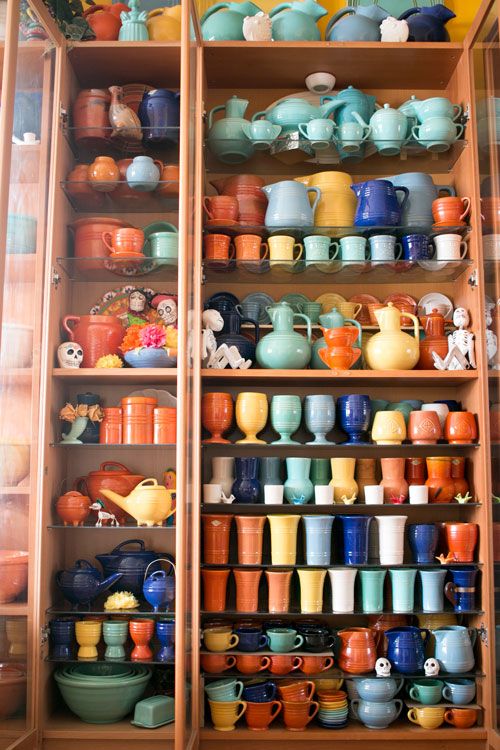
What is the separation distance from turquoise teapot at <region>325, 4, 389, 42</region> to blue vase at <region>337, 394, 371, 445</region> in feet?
3.61

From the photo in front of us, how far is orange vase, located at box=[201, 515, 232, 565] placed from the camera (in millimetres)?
2406

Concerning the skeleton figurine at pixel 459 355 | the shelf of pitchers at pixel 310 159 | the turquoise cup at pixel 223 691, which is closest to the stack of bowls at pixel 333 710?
the turquoise cup at pixel 223 691

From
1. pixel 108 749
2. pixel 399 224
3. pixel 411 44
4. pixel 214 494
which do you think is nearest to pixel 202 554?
pixel 214 494

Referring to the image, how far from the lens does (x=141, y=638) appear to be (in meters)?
2.34

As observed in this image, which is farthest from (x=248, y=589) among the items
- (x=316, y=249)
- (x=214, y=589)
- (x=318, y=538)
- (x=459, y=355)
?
(x=316, y=249)

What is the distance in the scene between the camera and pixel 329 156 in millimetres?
2682

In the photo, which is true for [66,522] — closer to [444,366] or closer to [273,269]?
[273,269]

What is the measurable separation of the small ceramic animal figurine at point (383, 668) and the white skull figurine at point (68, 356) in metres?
1.17

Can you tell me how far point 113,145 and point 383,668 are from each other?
170 centimetres

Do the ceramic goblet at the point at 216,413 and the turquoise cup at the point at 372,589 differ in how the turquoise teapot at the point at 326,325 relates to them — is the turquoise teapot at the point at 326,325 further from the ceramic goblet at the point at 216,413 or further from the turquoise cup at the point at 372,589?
the turquoise cup at the point at 372,589

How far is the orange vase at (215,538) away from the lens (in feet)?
7.89

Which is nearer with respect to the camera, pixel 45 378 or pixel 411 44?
pixel 45 378

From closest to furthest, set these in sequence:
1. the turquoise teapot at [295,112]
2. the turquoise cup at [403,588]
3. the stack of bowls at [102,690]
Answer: the stack of bowls at [102,690]
the turquoise cup at [403,588]
the turquoise teapot at [295,112]

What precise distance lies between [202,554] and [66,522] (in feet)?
1.28
